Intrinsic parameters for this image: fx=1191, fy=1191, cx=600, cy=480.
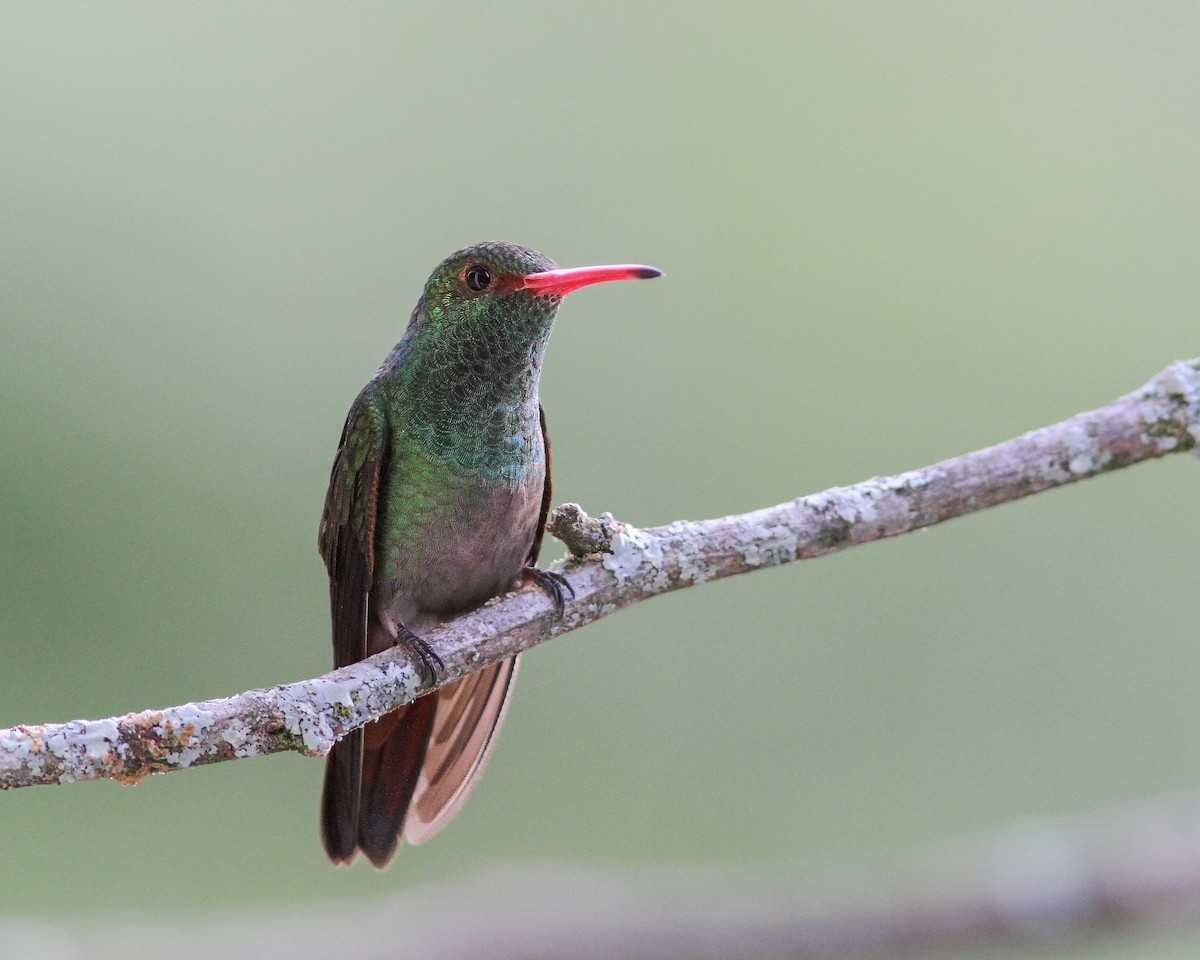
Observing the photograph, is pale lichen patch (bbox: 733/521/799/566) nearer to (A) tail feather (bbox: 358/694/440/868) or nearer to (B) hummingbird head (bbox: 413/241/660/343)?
(B) hummingbird head (bbox: 413/241/660/343)

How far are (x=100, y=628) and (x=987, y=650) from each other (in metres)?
3.48

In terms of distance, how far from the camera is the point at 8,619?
15.2 feet

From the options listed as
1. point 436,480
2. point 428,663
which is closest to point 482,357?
point 436,480

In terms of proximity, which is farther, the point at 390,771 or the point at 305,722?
the point at 390,771

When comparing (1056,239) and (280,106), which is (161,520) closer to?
(280,106)

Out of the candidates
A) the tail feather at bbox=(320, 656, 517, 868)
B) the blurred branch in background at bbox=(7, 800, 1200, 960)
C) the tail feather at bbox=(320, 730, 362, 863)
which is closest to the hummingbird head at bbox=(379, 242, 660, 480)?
the tail feather at bbox=(320, 656, 517, 868)

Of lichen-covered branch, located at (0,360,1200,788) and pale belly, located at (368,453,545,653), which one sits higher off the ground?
pale belly, located at (368,453,545,653)

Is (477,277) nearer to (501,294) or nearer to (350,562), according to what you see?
(501,294)

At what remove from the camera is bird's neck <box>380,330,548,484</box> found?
8.04ft

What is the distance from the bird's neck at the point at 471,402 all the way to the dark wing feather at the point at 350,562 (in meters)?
0.09

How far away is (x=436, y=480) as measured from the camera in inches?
97.3

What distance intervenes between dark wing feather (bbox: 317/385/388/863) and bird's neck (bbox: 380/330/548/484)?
88mm

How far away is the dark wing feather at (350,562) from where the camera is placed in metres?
2.48

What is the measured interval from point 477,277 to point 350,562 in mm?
655
